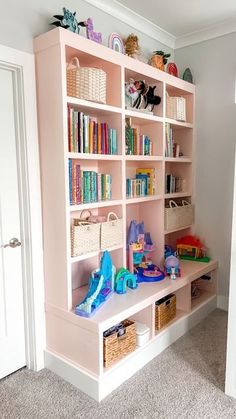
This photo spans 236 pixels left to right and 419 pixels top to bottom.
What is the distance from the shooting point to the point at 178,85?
8.98 feet

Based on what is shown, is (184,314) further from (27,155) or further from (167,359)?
(27,155)

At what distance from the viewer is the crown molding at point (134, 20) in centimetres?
233

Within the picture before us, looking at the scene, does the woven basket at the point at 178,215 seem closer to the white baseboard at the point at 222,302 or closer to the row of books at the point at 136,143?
the row of books at the point at 136,143

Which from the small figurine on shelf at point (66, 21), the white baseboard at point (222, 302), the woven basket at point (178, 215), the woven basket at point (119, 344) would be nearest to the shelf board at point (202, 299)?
the white baseboard at point (222, 302)

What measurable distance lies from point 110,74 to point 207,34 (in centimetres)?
120

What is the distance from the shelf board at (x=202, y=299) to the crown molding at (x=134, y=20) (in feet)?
7.72

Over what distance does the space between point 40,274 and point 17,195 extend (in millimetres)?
529

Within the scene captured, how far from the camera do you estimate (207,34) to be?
9.25ft

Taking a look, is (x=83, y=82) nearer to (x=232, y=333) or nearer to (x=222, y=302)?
(x=232, y=333)

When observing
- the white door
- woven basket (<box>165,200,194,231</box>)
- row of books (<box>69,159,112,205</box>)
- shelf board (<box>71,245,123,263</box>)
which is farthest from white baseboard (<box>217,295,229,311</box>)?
the white door

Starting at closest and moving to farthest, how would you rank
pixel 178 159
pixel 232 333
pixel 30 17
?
pixel 232 333 → pixel 30 17 → pixel 178 159

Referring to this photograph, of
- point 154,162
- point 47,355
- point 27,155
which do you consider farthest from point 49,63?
point 47,355

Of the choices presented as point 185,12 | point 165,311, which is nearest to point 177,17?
point 185,12

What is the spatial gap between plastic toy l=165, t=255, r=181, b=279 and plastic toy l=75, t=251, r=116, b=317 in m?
0.54
